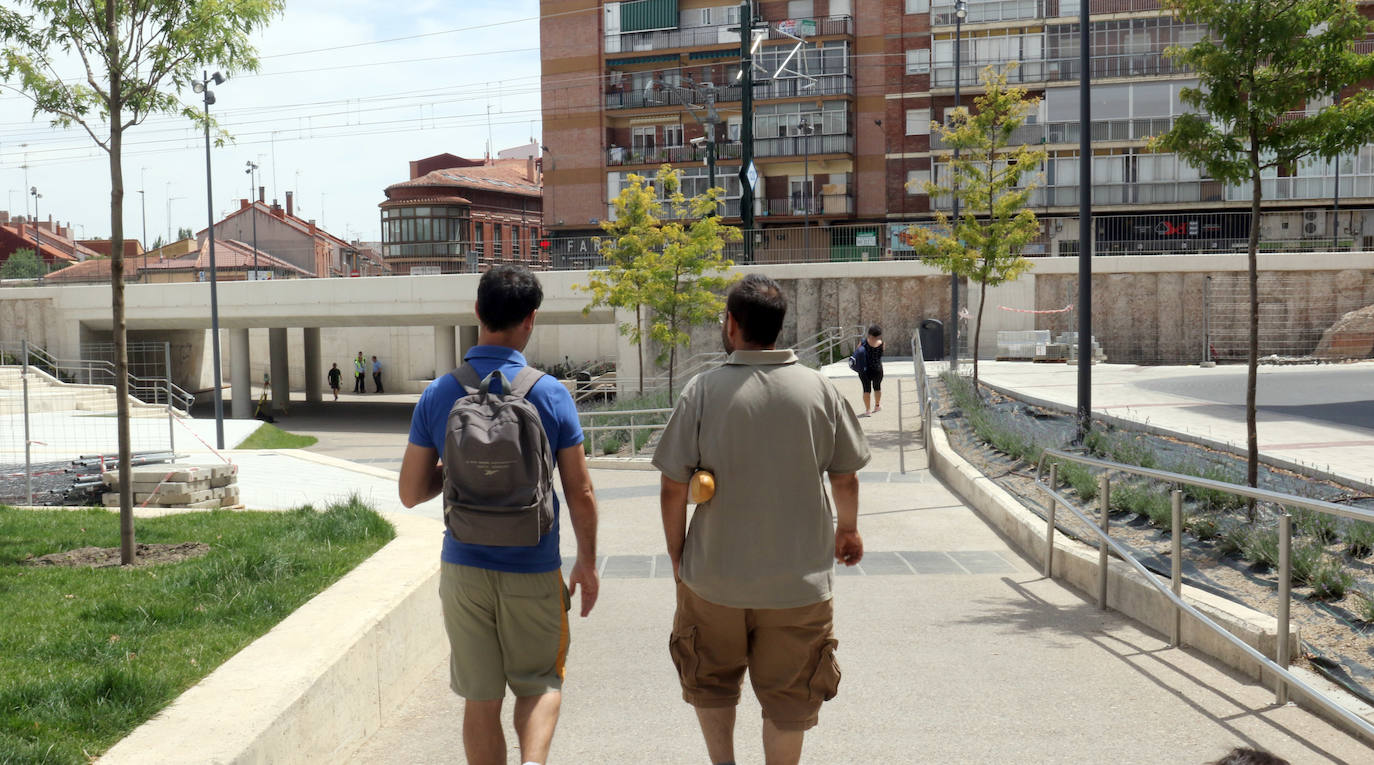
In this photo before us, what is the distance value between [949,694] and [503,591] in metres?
2.45

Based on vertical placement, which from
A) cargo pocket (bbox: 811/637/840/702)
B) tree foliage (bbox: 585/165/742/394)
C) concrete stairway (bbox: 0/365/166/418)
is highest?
tree foliage (bbox: 585/165/742/394)

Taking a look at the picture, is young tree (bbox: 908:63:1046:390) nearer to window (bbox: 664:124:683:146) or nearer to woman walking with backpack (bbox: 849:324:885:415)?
woman walking with backpack (bbox: 849:324:885:415)

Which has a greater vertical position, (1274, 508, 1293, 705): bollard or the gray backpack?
the gray backpack

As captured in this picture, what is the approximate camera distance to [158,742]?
3615mm

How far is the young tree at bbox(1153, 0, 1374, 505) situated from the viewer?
834cm

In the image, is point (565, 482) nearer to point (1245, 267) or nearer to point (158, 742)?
point (158, 742)

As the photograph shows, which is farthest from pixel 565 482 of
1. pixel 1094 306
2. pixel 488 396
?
pixel 1094 306

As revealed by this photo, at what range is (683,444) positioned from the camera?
364 cm

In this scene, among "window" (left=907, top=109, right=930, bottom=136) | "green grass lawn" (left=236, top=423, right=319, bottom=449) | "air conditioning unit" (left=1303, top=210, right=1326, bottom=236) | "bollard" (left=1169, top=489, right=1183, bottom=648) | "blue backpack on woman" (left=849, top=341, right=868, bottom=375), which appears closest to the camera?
"bollard" (left=1169, top=489, right=1183, bottom=648)

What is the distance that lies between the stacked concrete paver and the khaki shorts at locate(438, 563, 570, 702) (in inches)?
366

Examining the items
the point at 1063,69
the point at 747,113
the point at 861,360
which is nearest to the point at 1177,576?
the point at 861,360

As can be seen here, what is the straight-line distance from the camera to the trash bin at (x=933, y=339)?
30969 mm

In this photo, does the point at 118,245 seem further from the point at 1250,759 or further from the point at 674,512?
the point at 1250,759

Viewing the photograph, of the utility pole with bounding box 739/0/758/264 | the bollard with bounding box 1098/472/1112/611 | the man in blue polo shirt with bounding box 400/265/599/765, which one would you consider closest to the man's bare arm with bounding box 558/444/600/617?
the man in blue polo shirt with bounding box 400/265/599/765
